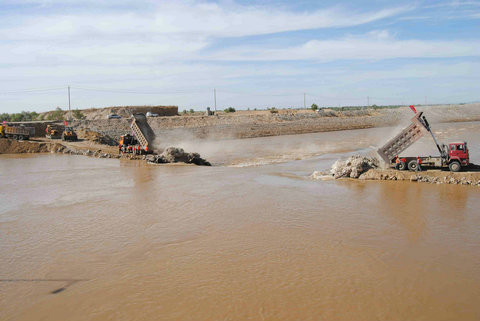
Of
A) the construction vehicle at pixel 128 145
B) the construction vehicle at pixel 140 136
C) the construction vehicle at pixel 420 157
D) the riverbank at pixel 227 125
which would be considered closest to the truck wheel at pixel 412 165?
the construction vehicle at pixel 420 157

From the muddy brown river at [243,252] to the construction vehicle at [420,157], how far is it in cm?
134

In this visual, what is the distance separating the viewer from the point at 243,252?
25.8ft

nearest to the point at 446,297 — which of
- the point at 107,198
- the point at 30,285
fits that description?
the point at 30,285

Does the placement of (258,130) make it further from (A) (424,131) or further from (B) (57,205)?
(B) (57,205)

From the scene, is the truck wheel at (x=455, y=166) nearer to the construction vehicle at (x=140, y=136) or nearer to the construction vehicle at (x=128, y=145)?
the construction vehicle at (x=140, y=136)

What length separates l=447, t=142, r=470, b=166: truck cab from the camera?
547 inches

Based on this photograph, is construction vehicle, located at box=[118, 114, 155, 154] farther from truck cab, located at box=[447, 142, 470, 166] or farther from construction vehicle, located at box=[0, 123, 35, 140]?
truck cab, located at box=[447, 142, 470, 166]

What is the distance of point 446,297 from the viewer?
19.4 ft

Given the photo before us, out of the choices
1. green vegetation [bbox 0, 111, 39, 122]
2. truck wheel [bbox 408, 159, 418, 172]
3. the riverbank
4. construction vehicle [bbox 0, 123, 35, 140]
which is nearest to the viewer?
truck wheel [bbox 408, 159, 418, 172]

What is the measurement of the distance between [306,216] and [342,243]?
7.04ft

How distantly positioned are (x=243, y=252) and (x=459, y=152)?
10.8 metres

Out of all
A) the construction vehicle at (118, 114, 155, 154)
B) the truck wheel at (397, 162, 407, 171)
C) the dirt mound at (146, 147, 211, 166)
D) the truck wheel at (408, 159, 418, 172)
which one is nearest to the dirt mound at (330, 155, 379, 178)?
the truck wheel at (397, 162, 407, 171)

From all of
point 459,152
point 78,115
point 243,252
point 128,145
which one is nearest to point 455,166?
point 459,152

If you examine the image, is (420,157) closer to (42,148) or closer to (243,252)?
(243,252)
